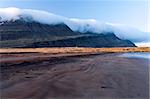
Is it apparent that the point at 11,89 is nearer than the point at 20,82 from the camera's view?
Yes

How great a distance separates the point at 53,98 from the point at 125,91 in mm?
3240

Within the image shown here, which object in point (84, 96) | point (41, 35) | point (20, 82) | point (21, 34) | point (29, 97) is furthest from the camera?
point (41, 35)

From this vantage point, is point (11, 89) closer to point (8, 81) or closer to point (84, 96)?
point (8, 81)

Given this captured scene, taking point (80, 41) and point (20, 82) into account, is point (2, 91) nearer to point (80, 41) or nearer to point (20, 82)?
point (20, 82)

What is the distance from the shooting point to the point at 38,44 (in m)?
142

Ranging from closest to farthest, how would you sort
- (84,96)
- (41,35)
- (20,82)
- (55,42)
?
1. (84,96)
2. (20,82)
3. (55,42)
4. (41,35)

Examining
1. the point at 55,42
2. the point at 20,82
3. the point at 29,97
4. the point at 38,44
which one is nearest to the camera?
the point at 29,97

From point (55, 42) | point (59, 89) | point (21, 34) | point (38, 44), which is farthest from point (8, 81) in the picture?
point (21, 34)

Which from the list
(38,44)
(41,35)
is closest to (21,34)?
(41,35)

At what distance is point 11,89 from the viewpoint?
10.8 m

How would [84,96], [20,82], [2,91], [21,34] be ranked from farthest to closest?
[21,34] < [20,82] < [2,91] < [84,96]

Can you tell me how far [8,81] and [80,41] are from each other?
582 feet

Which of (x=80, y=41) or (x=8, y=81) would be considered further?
(x=80, y=41)

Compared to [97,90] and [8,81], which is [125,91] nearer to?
[97,90]
